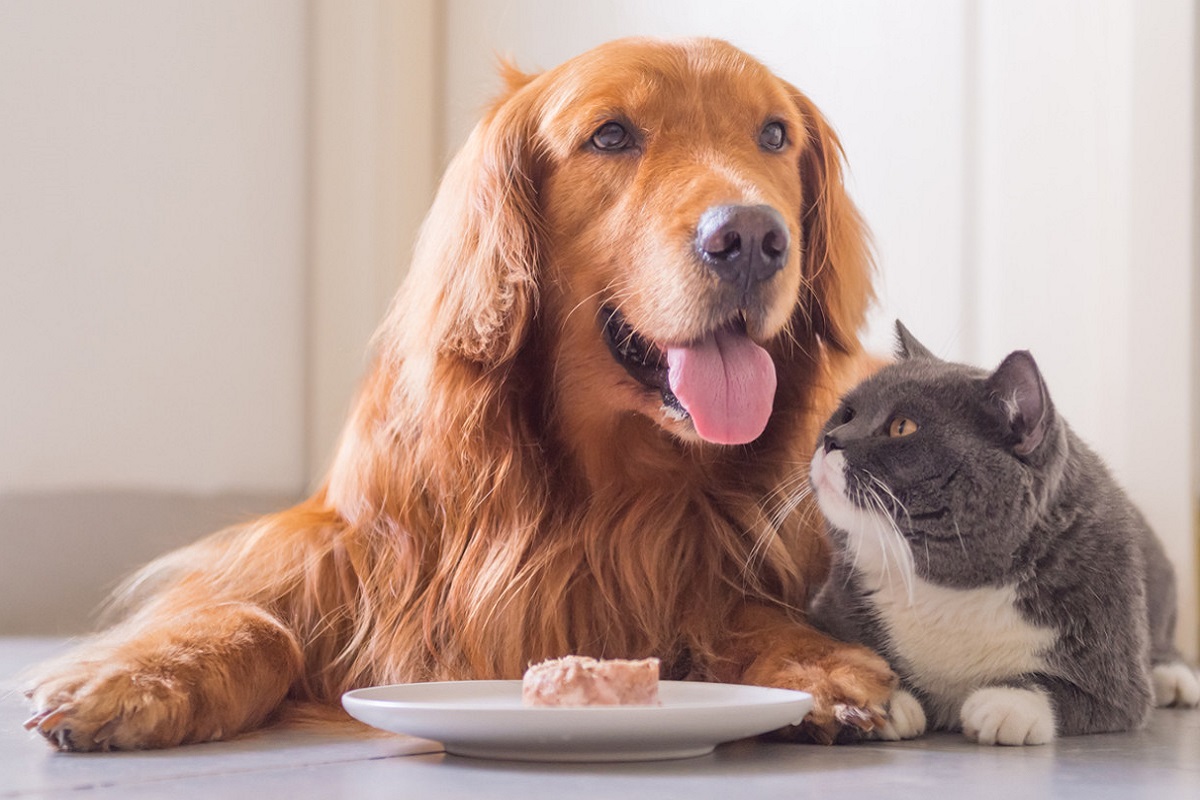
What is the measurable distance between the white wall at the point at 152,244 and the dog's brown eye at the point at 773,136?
5.92 feet

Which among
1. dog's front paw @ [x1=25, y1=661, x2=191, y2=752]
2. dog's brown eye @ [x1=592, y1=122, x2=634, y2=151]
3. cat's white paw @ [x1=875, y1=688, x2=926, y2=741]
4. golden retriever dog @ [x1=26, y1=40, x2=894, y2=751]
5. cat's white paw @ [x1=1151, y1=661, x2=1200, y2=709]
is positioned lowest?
cat's white paw @ [x1=1151, y1=661, x2=1200, y2=709]

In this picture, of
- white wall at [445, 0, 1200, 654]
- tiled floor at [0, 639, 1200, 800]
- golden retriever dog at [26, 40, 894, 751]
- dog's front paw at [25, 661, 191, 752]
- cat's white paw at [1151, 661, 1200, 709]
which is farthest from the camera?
white wall at [445, 0, 1200, 654]

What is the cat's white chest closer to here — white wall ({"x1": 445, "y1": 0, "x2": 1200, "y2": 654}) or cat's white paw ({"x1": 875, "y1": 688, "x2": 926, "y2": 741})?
cat's white paw ({"x1": 875, "y1": 688, "x2": 926, "y2": 741})

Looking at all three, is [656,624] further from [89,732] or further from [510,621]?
[89,732]

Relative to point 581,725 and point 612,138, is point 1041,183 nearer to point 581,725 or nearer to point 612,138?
point 612,138

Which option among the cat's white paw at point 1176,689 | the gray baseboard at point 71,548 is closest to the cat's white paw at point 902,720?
the cat's white paw at point 1176,689

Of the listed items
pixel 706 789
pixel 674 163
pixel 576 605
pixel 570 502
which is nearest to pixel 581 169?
pixel 674 163

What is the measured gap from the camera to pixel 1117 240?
2.36 meters

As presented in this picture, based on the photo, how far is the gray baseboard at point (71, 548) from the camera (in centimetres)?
286

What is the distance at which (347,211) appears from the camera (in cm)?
346

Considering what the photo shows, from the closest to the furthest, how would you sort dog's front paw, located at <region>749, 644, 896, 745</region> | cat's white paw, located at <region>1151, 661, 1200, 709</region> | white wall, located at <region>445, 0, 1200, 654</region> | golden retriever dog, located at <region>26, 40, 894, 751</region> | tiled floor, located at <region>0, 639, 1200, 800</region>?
tiled floor, located at <region>0, 639, 1200, 800</region> < dog's front paw, located at <region>749, 644, 896, 745</region> < golden retriever dog, located at <region>26, 40, 894, 751</region> < cat's white paw, located at <region>1151, 661, 1200, 709</region> < white wall, located at <region>445, 0, 1200, 654</region>

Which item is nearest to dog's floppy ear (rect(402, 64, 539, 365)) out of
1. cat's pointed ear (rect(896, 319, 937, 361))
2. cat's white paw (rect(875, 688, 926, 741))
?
cat's pointed ear (rect(896, 319, 937, 361))

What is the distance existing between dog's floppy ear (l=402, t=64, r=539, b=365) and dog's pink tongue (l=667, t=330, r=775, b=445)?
0.22 m

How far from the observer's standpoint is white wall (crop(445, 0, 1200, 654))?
231 cm
